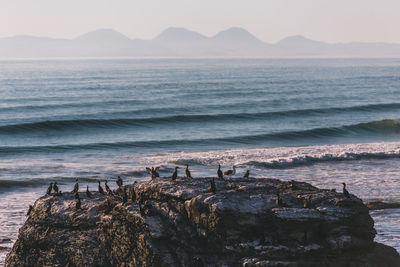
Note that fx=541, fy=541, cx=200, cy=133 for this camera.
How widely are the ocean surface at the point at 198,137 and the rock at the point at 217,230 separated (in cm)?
419

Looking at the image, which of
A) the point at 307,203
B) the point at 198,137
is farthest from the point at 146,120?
the point at 307,203

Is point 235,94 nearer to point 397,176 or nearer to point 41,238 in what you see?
point 397,176

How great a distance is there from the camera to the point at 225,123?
182 feet

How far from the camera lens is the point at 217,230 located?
12.3 m

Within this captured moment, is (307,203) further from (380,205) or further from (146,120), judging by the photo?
(146,120)

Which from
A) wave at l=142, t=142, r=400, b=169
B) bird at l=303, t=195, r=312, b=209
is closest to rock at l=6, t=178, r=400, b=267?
bird at l=303, t=195, r=312, b=209

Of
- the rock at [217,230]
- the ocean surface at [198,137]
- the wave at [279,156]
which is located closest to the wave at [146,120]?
the ocean surface at [198,137]

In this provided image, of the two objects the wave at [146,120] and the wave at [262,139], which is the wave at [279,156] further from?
the wave at [146,120]

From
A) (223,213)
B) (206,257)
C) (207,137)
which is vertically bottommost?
(207,137)

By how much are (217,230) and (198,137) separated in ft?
116

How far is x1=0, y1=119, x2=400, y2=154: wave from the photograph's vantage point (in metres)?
42.9

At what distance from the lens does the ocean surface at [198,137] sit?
2981cm

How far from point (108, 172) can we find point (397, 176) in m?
16.7

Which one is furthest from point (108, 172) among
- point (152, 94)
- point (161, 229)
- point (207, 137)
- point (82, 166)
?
point (152, 94)
